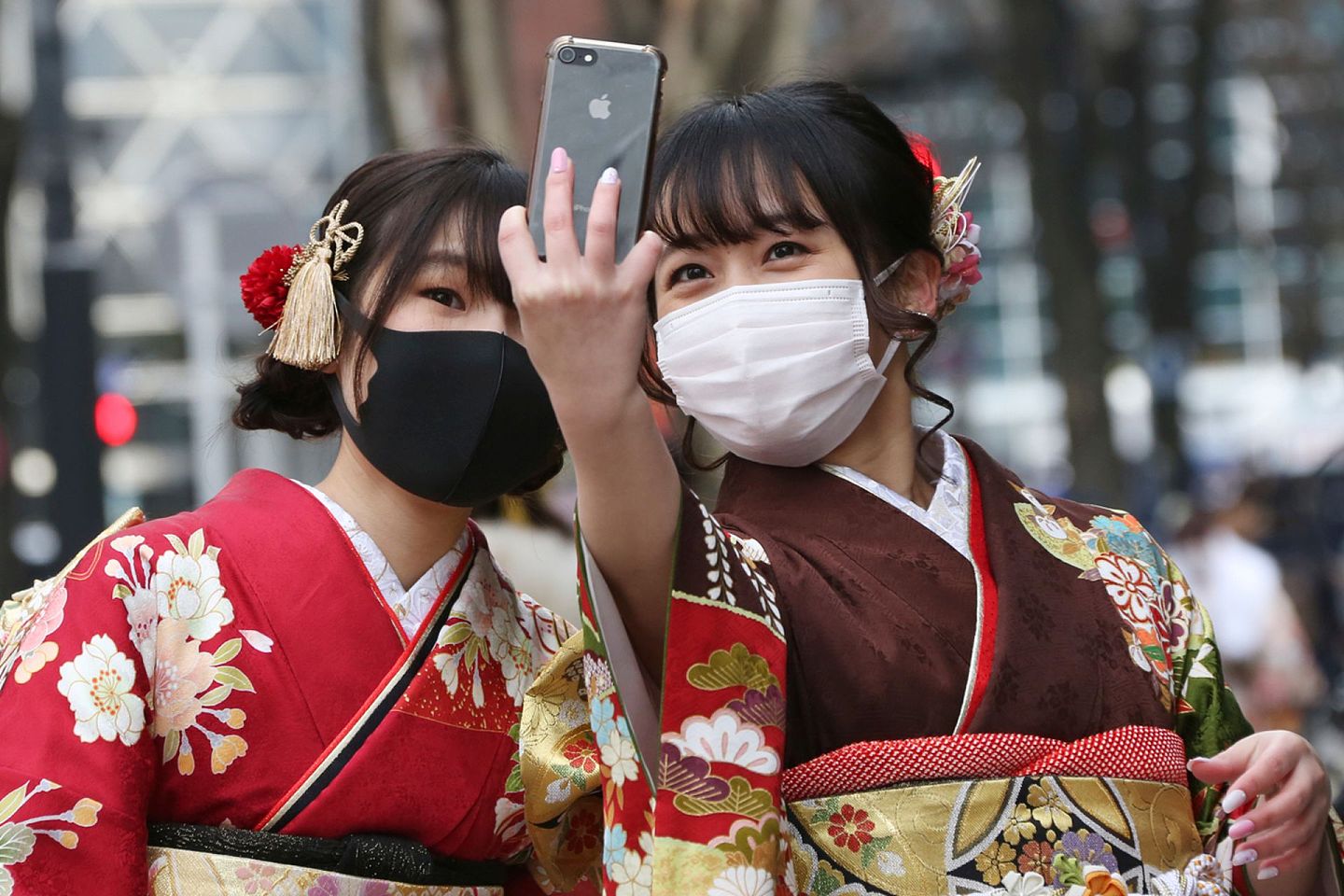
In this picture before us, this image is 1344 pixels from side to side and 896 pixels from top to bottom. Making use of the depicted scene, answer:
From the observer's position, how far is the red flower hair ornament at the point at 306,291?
2818 mm

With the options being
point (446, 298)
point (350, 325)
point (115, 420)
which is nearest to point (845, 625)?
A: point (446, 298)

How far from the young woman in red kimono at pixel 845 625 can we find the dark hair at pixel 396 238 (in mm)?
431

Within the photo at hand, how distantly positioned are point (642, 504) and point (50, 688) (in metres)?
1.01

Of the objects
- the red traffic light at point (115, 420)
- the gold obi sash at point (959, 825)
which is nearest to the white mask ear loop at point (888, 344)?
the gold obi sash at point (959, 825)

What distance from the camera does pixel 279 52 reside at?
784 inches

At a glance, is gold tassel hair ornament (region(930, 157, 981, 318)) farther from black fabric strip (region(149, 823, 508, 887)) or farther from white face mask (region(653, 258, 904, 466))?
black fabric strip (region(149, 823, 508, 887))

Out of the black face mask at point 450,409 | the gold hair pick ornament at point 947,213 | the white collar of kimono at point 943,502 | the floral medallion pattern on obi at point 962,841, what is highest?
the gold hair pick ornament at point 947,213

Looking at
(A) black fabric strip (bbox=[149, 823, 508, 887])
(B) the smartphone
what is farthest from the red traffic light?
(B) the smartphone

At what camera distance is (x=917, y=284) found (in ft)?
8.57

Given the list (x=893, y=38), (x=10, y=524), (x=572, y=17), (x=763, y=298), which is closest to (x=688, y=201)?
(x=763, y=298)

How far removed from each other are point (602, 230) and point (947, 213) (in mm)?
1014

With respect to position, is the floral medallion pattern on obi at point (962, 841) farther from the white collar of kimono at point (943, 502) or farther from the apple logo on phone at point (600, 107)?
the apple logo on phone at point (600, 107)

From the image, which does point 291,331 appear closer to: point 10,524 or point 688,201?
point 688,201

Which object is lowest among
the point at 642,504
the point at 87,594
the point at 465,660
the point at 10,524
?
the point at 10,524
